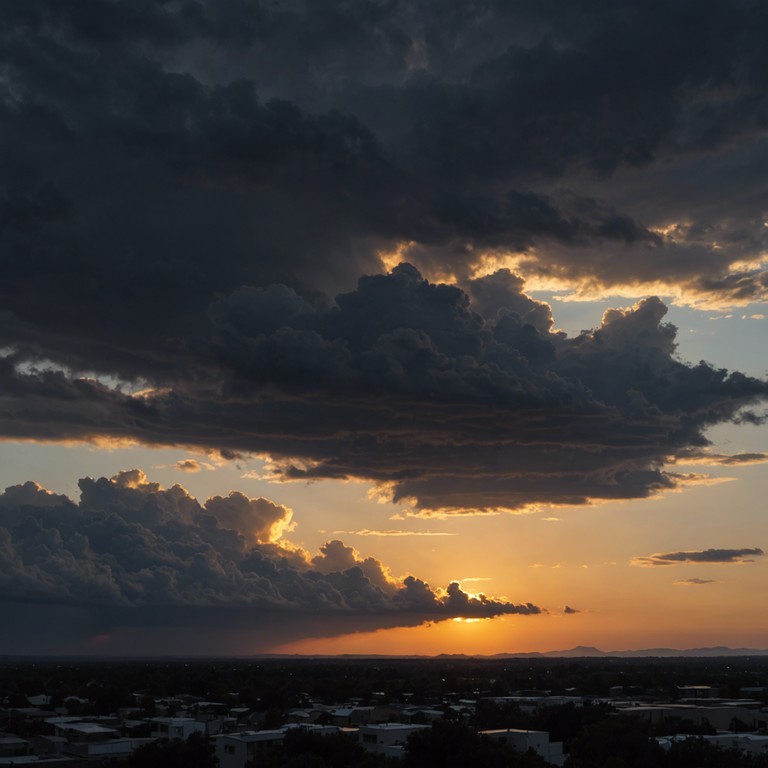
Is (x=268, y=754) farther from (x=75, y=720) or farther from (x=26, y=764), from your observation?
(x=75, y=720)

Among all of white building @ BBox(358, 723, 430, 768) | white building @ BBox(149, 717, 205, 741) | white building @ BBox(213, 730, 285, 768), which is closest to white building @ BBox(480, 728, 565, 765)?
white building @ BBox(358, 723, 430, 768)

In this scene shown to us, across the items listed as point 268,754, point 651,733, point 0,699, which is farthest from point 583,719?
point 0,699

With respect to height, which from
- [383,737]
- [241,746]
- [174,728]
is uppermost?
[383,737]

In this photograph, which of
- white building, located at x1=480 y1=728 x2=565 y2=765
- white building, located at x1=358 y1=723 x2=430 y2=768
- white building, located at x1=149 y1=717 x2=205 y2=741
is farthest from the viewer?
white building, located at x1=149 y1=717 x2=205 y2=741

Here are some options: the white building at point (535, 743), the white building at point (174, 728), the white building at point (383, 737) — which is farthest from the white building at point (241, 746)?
the white building at point (535, 743)

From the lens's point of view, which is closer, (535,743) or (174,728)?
(535,743)

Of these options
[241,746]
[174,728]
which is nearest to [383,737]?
[241,746]

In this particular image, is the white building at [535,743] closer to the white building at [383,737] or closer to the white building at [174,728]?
the white building at [383,737]

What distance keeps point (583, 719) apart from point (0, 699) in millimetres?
104349

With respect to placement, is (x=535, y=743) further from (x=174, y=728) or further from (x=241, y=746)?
(x=174, y=728)

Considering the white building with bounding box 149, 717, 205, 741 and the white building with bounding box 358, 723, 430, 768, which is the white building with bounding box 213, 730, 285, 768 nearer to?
the white building with bounding box 358, 723, 430, 768

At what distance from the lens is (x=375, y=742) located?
4183 inches

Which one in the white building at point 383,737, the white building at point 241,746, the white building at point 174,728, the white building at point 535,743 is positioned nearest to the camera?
the white building at point 241,746

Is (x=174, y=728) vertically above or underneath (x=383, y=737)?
underneath
